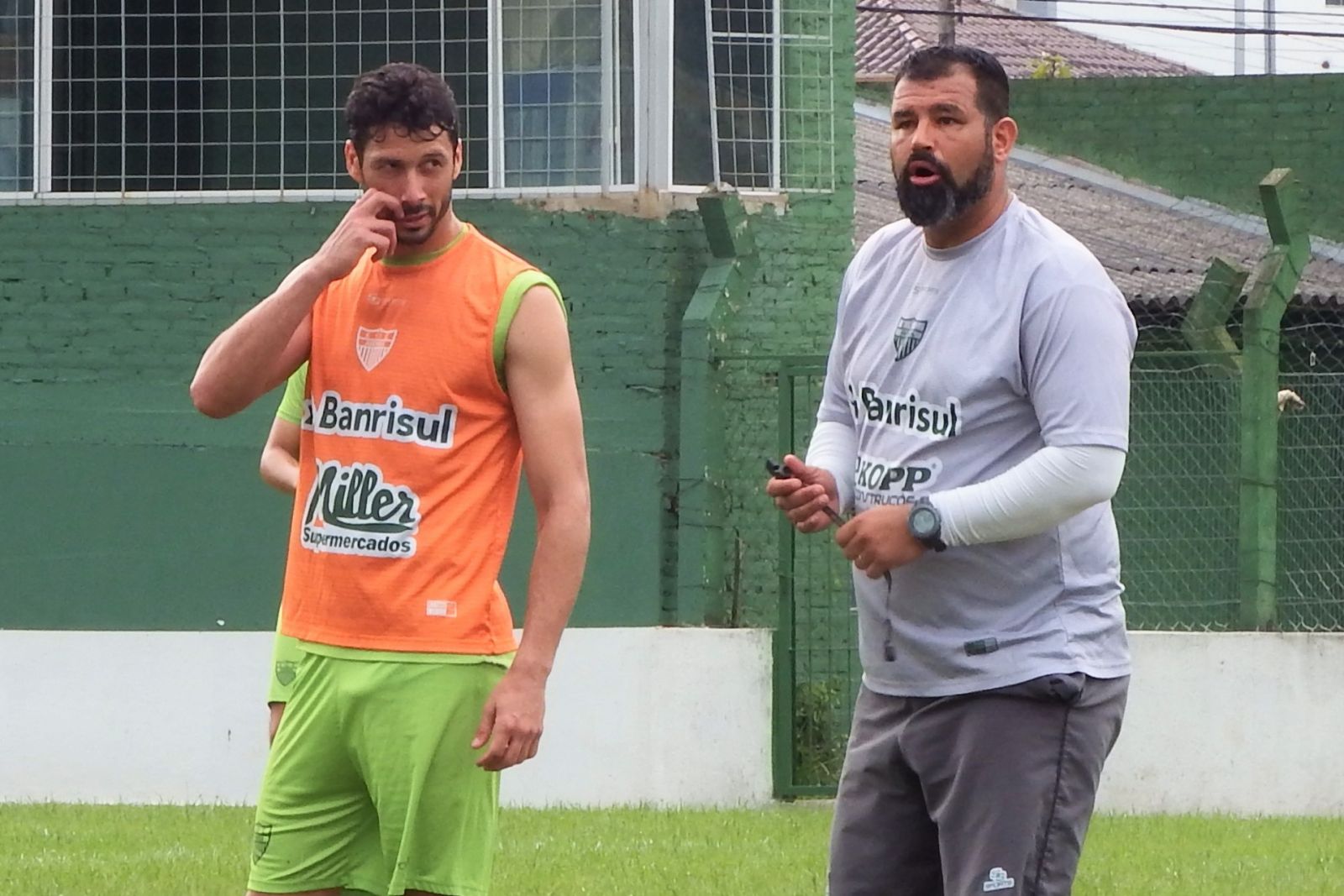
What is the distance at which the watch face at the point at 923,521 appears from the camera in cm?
391

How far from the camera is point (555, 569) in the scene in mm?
4344

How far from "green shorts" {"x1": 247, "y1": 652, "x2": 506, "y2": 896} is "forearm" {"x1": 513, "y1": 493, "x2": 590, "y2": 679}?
6.1 inches

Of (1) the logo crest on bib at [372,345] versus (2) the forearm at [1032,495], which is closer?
(2) the forearm at [1032,495]

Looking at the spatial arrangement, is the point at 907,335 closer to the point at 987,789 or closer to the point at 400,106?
the point at 987,789

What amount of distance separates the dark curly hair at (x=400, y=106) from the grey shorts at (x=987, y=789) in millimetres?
1381

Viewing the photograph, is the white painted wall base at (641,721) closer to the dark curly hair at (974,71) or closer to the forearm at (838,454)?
the forearm at (838,454)

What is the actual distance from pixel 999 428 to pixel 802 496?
371 mm

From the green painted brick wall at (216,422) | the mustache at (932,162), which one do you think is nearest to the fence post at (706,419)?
the green painted brick wall at (216,422)

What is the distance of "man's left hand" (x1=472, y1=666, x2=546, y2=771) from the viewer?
4207 mm

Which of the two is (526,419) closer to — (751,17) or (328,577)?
(328,577)

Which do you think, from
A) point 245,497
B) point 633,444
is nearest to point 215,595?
point 245,497

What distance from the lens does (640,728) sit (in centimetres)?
1045

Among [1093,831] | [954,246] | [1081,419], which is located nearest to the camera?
[1081,419]

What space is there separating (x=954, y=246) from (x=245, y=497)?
762 centimetres
